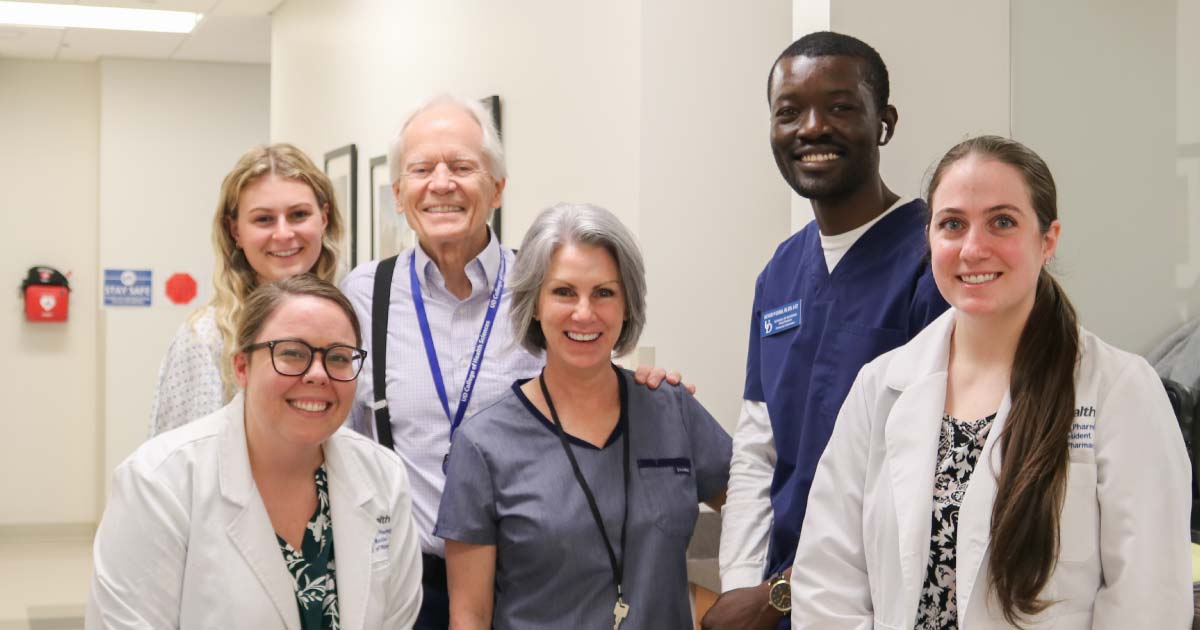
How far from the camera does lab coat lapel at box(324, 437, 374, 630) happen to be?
2.31m

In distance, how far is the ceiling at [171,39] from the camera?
817 cm

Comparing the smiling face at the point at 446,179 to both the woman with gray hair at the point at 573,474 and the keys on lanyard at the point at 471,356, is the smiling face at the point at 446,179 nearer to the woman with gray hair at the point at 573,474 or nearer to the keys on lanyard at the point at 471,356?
the keys on lanyard at the point at 471,356

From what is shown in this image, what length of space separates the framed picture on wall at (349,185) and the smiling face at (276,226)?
13.0ft

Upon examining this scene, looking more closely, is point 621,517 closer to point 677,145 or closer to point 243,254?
point 243,254

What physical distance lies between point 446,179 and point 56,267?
8351 millimetres

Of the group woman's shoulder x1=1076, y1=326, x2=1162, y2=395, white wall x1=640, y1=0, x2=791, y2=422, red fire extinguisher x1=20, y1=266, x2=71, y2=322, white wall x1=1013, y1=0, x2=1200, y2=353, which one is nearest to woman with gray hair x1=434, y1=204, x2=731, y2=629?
woman's shoulder x1=1076, y1=326, x2=1162, y2=395

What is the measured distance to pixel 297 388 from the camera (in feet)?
7.38

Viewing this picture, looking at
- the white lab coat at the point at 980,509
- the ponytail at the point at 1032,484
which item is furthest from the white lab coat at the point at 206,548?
the ponytail at the point at 1032,484

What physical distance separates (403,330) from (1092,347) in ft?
4.68

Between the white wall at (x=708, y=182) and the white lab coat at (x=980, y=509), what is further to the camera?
the white wall at (x=708, y=182)

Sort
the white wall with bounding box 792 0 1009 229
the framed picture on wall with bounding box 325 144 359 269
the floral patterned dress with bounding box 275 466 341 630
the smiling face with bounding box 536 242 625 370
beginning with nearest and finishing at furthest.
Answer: the floral patterned dress with bounding box 275 466 341 630, the smiling face with bounding box 536 242 625 370, the white wall with bounding box 792 0 1009 229, the framed picture on wall with bounding box 325 144 359 269

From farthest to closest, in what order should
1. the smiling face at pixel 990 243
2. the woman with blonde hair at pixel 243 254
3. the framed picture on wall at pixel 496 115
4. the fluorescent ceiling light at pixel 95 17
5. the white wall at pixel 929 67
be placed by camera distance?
the fluorescent ceiling light at pixel 95 17 → the framed picture on wall at pixel 496 115 → the white wall at pixel 929 67 → the woman with blonde hair at pixel 243 254 → the smiling face at pixel 990 243

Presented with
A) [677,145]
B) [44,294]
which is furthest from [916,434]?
[44,294]

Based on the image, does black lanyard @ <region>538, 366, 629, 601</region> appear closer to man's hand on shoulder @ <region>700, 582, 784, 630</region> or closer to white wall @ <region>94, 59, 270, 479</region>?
man's hand on shoulder @ <region>700, 582, 784, 630</region>
